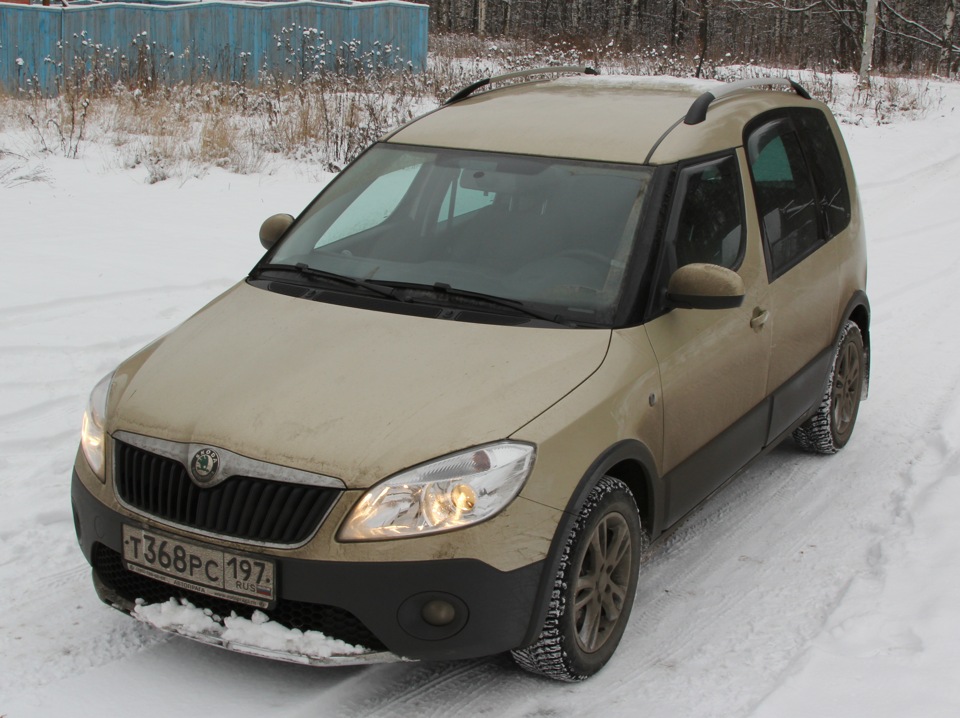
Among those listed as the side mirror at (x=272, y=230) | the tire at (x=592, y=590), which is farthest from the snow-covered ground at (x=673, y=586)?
the side mirror at (x=272, y=230)

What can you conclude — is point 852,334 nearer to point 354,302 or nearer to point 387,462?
point 354,302

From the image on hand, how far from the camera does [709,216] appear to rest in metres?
4.50

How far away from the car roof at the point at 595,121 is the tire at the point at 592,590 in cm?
141

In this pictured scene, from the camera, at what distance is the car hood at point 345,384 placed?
3.35m

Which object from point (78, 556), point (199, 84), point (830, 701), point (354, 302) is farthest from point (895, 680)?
point (199, 84)

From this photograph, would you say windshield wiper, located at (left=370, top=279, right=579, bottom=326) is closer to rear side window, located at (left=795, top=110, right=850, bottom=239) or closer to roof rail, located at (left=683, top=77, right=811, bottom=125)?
roof rail, located at (left=683, top=77, right=811, bottom=125)

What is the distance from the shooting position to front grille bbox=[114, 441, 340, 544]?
129 inches

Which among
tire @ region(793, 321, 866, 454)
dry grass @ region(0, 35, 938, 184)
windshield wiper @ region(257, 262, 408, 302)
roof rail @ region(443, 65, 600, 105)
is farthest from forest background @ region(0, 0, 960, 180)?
tire @ region(793, 321, 866, 454)

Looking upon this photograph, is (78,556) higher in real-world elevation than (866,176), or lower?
lower

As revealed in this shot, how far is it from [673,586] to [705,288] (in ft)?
4.07

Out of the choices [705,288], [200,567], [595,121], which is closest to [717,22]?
[595,121]

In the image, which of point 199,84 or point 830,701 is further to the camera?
point 199,84

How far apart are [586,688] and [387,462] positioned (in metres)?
1.09

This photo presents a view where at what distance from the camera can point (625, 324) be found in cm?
395
